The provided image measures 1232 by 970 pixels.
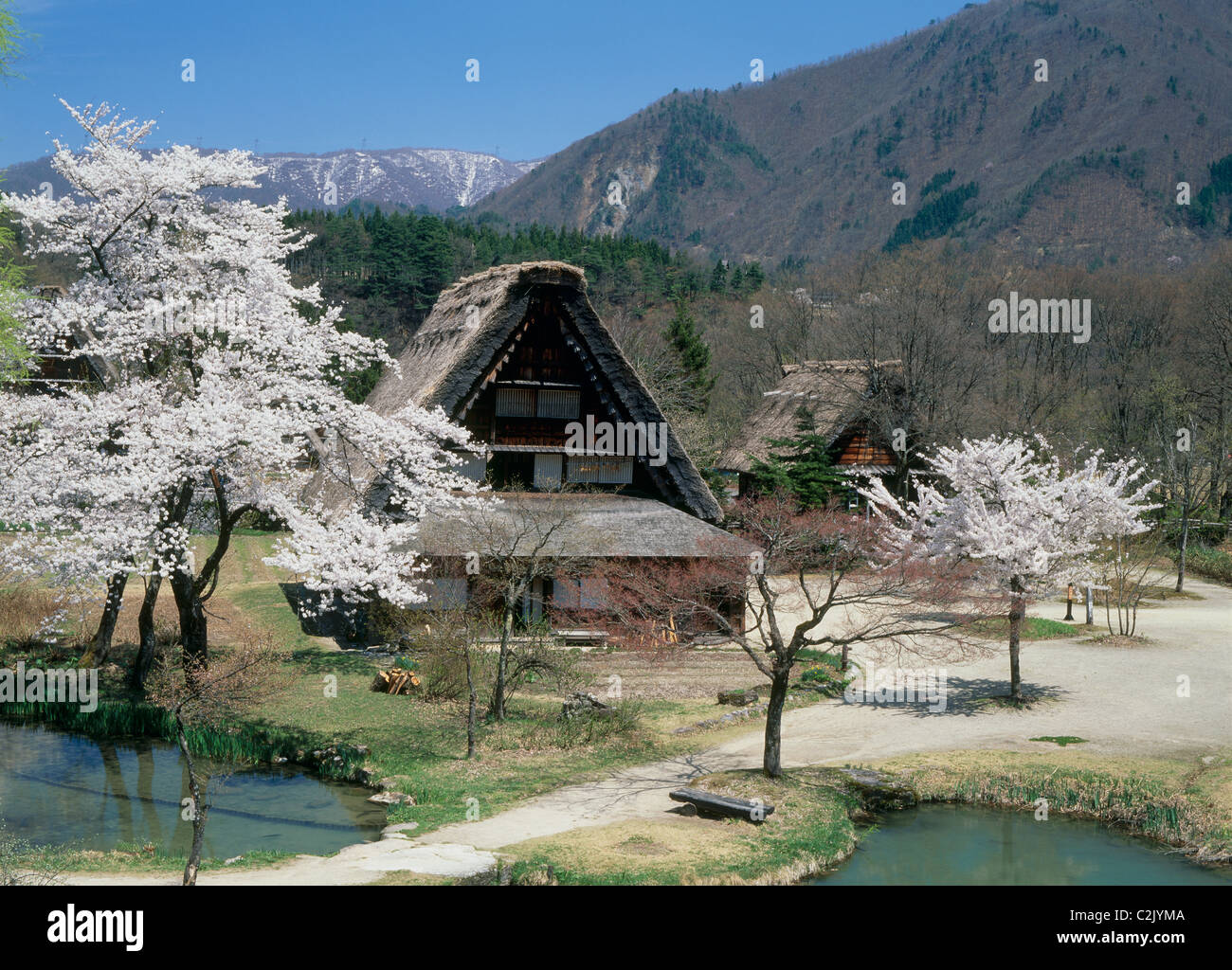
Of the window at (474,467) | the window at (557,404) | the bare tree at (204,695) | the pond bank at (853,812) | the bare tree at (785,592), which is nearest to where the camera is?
the bare tree at (204,695)

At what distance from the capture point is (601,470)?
28062mm

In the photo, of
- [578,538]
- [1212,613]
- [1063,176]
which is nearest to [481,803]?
[578,538]

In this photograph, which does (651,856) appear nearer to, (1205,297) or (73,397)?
(73,397)

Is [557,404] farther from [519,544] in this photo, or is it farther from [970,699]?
[970,699]

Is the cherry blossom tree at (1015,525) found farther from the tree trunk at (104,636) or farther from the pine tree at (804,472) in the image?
the tree trunk at (104,636)

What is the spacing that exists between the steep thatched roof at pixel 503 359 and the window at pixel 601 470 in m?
0.71

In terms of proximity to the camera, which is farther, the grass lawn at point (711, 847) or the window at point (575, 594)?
the window at point (575, 594)

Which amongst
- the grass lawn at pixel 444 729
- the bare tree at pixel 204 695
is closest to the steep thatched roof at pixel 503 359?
the grass lawn at pixel 444 729

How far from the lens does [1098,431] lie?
53.0m

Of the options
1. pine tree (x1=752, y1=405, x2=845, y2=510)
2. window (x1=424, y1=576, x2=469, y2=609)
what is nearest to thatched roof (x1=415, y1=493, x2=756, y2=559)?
window (x1=424, y1=576, x2=469, y2=609)

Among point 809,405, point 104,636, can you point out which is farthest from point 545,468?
point 809,405

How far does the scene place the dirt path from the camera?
40.2 feet

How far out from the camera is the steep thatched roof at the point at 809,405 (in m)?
42.4

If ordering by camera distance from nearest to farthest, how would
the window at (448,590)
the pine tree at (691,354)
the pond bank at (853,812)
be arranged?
the pond bank at (853,812)
the window at (448,590)
the pine tree at (691,354)
